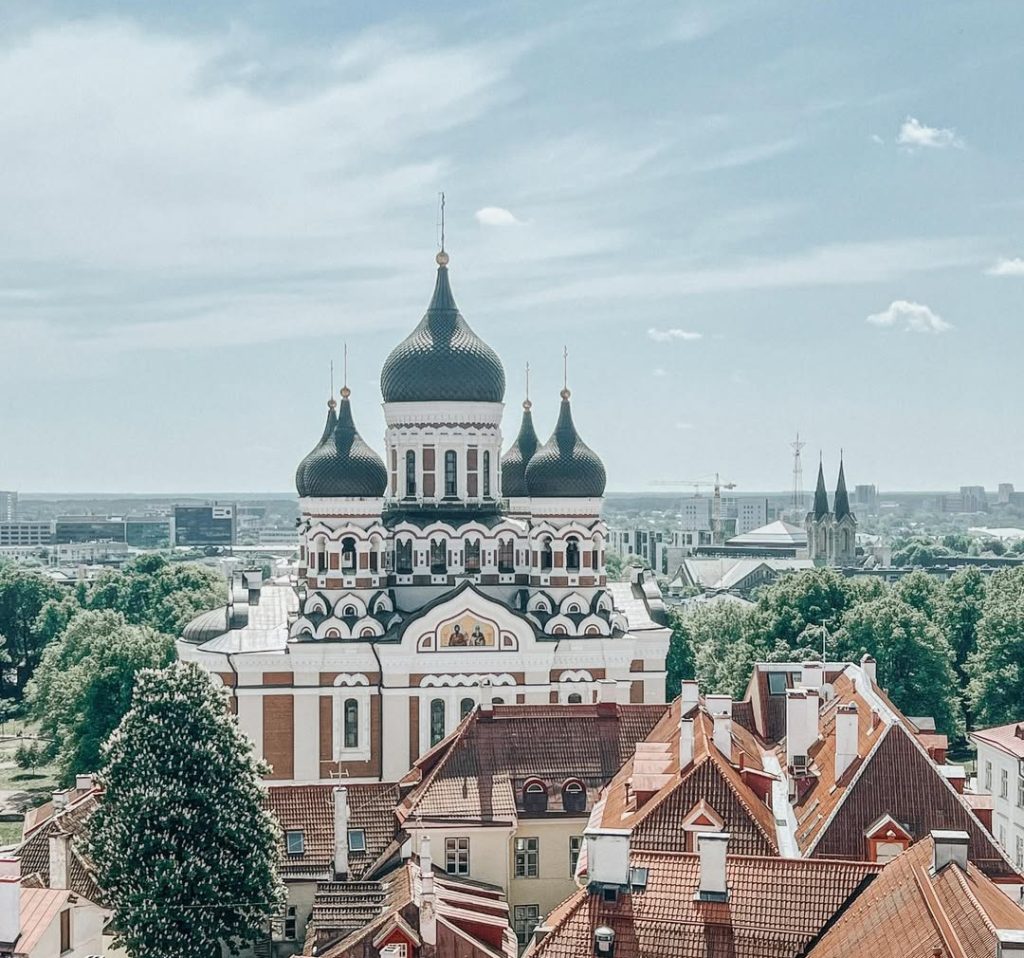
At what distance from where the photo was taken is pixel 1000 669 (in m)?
64.2

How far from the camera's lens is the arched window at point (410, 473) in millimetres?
59562

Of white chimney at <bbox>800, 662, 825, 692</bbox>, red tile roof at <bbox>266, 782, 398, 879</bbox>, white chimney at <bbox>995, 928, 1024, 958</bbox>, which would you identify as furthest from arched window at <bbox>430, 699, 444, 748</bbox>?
white chimney at <bbox>995, 928, 1024, 958</bbox>

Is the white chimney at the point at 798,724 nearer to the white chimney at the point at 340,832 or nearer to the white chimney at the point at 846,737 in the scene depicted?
the white chimney at the point at 846,737

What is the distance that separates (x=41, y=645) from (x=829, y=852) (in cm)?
8165

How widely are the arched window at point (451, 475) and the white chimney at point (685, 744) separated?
2668 cm

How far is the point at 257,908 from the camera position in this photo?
35469mm

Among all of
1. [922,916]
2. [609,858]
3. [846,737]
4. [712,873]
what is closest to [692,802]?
[846,737]

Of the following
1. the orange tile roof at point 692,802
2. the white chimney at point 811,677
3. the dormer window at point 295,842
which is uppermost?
the white chimney at point 811,677

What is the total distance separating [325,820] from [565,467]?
22.2 meters

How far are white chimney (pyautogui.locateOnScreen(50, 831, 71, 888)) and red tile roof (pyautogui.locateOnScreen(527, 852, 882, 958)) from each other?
54.0 feet

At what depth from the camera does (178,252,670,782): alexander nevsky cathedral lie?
176ft

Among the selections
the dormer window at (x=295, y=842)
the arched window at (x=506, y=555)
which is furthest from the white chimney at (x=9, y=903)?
the arched window at (x=506, y=555)

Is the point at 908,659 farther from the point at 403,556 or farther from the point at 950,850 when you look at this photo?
the point at 950,850

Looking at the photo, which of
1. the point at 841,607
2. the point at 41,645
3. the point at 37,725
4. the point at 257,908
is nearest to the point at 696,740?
the point at 257,908
